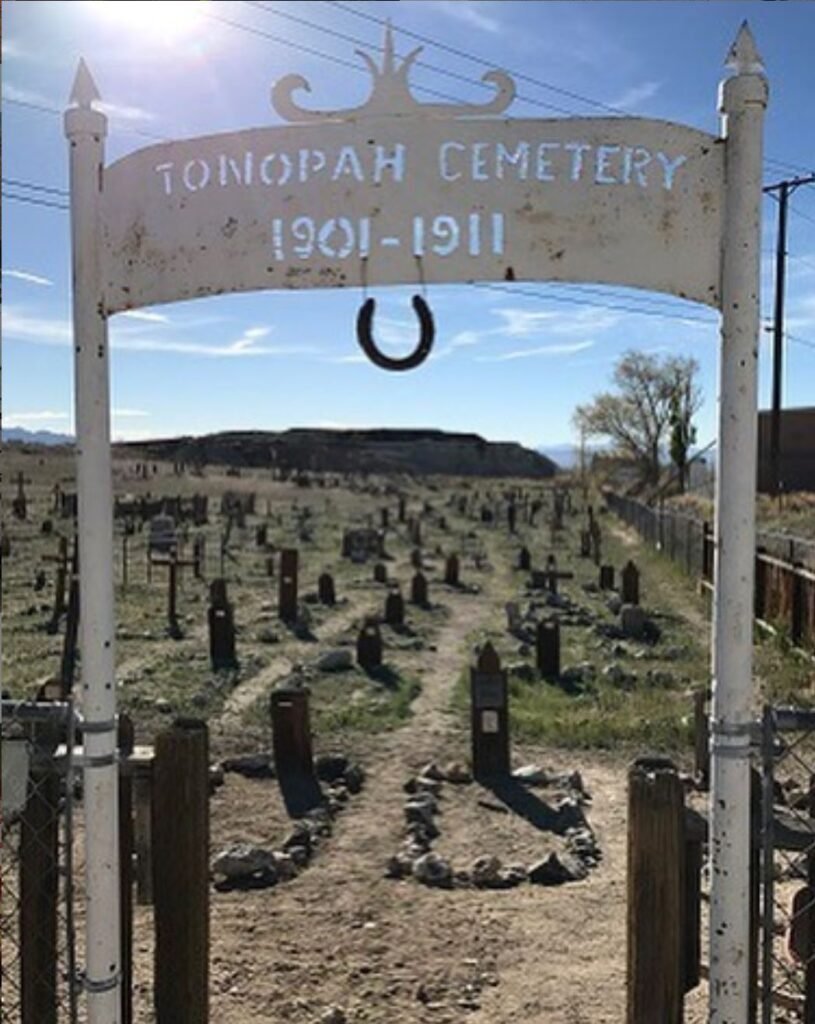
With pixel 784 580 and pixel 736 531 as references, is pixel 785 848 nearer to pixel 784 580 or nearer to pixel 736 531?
pixel 736 531

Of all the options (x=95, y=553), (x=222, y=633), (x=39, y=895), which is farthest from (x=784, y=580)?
(x=95, y=553)

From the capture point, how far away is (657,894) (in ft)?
10.9

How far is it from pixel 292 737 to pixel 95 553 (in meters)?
6.26

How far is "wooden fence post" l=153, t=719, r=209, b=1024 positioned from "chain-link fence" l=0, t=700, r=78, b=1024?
0.27 meters

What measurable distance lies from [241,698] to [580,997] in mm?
8080

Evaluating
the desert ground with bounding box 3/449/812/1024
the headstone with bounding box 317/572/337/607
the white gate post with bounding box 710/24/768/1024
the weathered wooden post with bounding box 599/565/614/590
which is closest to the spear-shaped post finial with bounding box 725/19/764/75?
the white gate post with bounding box 710/24/768/1024

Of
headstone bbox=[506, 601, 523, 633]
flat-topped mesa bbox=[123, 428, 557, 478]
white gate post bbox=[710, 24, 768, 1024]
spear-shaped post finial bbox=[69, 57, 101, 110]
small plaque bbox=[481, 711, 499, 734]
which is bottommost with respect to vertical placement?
headstone bbox=[506, 601, 523, 633]

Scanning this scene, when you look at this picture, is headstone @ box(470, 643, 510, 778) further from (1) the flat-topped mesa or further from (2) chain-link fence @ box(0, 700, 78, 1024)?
(1) the flat-topped mesa

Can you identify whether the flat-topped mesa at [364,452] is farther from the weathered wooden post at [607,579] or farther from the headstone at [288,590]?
the headstone at [288,590]

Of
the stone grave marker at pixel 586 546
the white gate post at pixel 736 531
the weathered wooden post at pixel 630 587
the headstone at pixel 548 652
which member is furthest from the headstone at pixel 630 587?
the white gate post at pixel 736 531

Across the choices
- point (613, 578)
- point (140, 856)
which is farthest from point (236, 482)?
point (140, 856)

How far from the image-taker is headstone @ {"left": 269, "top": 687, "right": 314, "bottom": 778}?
30.7 ft

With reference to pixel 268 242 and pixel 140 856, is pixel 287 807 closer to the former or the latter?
pixel 140 856

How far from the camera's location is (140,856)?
3.69 m
